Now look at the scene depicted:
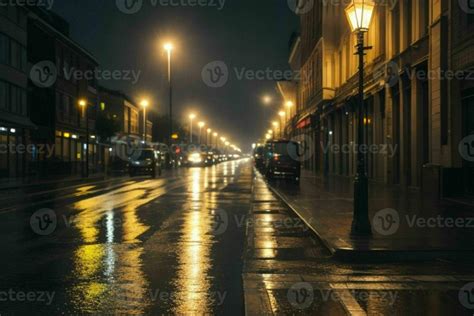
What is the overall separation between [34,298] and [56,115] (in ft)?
156

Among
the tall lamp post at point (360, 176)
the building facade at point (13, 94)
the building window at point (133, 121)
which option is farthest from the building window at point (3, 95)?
the building window at point (133, 121)

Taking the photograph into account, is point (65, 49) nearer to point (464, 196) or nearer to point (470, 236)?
point (464, 196)

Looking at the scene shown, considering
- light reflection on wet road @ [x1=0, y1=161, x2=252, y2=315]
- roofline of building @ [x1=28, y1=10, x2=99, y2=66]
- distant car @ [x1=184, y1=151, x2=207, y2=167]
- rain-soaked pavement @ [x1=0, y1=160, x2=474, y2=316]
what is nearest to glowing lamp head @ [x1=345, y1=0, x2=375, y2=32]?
rain-soaked pavement @ [x1=0, y1=160, x2=474, y2=316]

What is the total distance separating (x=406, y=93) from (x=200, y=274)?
19401mm

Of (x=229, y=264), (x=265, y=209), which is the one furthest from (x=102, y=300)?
(x=265, y=209)

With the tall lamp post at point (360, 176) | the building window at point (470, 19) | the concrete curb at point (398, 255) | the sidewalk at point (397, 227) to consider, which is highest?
the building window at point (470, 19)

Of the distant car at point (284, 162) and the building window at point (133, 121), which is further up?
the building window at point (133, 121)

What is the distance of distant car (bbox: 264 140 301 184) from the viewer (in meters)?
35.1

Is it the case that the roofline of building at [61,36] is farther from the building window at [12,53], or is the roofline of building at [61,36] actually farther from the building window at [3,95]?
the building window at [3,95]

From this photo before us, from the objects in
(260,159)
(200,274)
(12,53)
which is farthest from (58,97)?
(200,274)

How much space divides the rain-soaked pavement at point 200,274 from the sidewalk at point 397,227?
33 cm

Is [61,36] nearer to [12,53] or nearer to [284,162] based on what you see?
[12,53]

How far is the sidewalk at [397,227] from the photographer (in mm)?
9952

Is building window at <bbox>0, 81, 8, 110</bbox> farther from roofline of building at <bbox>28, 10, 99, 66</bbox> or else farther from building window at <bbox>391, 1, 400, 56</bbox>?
building window at <bbox>391, 1, 400, 56</bbox>
